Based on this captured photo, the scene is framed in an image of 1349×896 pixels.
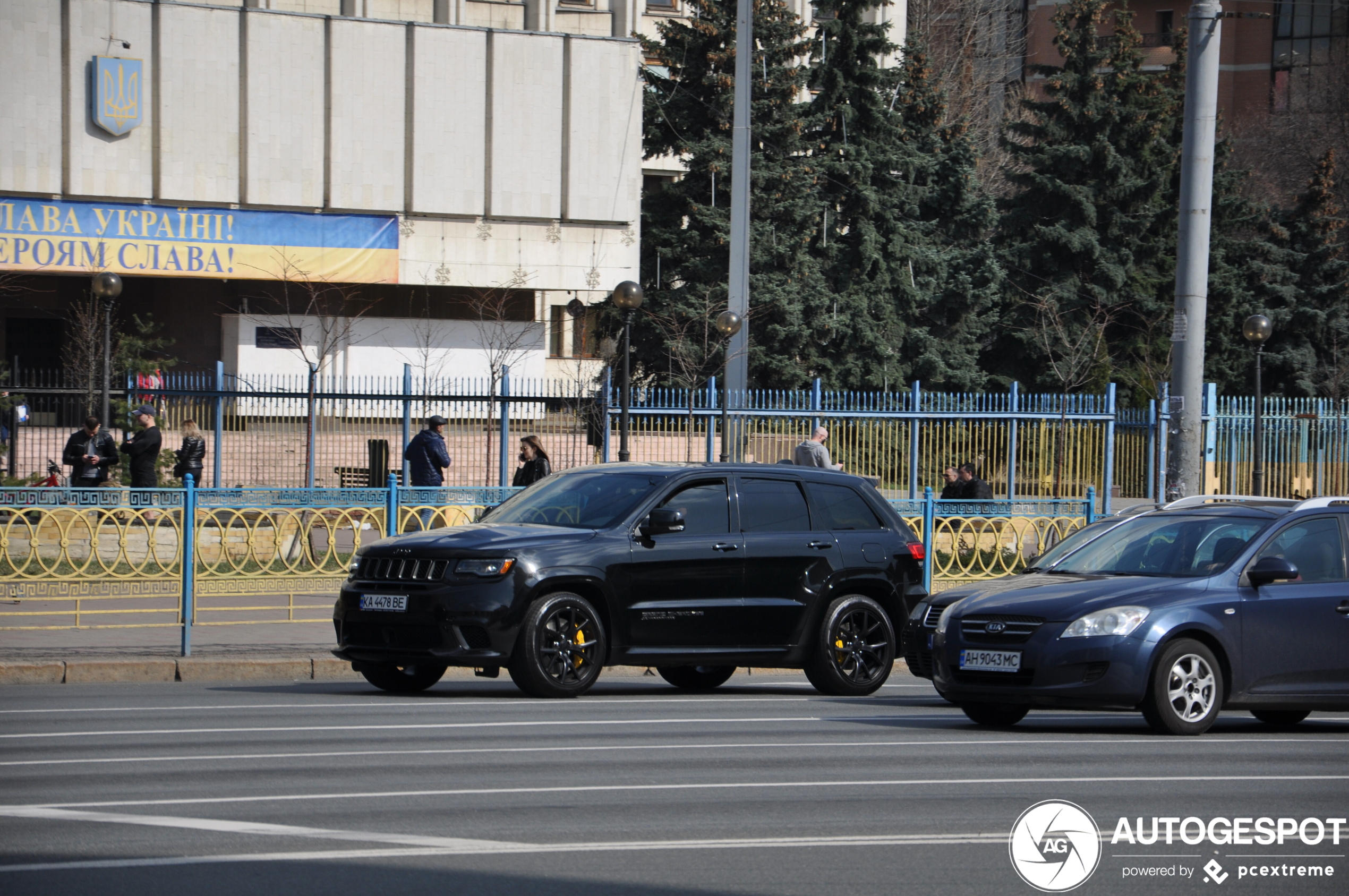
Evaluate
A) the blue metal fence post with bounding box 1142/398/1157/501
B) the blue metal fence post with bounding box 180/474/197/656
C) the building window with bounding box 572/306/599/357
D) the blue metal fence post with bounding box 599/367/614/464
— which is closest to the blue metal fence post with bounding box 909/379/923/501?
the blue metal fence post with bounding box 1142/398/1157/501

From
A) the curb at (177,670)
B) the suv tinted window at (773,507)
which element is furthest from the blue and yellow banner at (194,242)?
the suv tinted window at (773,507)

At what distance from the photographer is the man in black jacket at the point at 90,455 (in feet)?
63.3

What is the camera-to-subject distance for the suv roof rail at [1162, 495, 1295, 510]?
11.0 metres

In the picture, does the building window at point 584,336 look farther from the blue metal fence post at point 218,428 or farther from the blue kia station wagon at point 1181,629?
the blue kia station wagon at point 1181,629

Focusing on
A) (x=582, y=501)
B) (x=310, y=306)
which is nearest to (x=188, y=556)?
(x=582, y=501)

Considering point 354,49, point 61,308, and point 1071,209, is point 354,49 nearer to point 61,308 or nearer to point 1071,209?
point 61,308

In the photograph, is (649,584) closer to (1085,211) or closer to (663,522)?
(663,522)

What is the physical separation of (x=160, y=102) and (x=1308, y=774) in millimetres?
37137

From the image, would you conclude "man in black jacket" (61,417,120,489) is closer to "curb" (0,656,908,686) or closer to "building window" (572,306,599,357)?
"curb" (0,656,908,686)

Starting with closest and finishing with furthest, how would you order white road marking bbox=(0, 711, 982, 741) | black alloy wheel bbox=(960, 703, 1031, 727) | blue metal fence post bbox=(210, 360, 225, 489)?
white road marking bbox=(0, 711, 982, 741)
black alloy wheel bbox=(960, 703, 1031, 727)
blue metal fence post bbox=(210, 360, 225, 489)

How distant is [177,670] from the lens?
518 inches

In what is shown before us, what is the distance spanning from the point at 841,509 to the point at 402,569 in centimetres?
362

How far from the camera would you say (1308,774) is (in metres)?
8.59

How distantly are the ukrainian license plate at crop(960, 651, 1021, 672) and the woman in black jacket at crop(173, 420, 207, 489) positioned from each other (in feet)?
42.9
